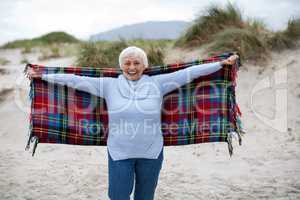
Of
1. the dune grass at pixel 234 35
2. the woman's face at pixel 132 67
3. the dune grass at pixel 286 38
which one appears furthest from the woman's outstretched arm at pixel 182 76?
the dune grass at pixel 286 38

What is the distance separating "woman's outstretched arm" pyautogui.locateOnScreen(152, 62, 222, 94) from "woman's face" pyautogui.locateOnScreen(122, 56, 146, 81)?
6.6 inches

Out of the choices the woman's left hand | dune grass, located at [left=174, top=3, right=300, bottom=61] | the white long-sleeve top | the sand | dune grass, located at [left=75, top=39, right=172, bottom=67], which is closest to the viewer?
the white long-sleeve top

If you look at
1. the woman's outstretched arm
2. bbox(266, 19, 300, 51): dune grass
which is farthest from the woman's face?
bbox(266, 19, 300, 51): dune grass

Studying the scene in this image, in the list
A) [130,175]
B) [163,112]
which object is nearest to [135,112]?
[130,175]

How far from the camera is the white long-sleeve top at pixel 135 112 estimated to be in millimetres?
3291

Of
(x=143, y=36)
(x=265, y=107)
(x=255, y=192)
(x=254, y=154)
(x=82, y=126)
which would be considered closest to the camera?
(x=82, y=126)

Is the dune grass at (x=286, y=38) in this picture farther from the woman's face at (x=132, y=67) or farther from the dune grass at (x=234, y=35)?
the woman's face at (x=132, y=67)

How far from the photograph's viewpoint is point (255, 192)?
16.0ft

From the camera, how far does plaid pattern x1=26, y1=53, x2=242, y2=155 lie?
3.90 meters

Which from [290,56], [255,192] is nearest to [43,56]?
[290,56]

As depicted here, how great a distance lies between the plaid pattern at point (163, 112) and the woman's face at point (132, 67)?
0.46 meters

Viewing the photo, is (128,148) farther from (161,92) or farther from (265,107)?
(265,107)

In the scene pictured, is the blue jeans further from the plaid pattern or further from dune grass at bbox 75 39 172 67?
dune grass at bbox 75 39 172 67

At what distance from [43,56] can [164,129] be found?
10.7 m
